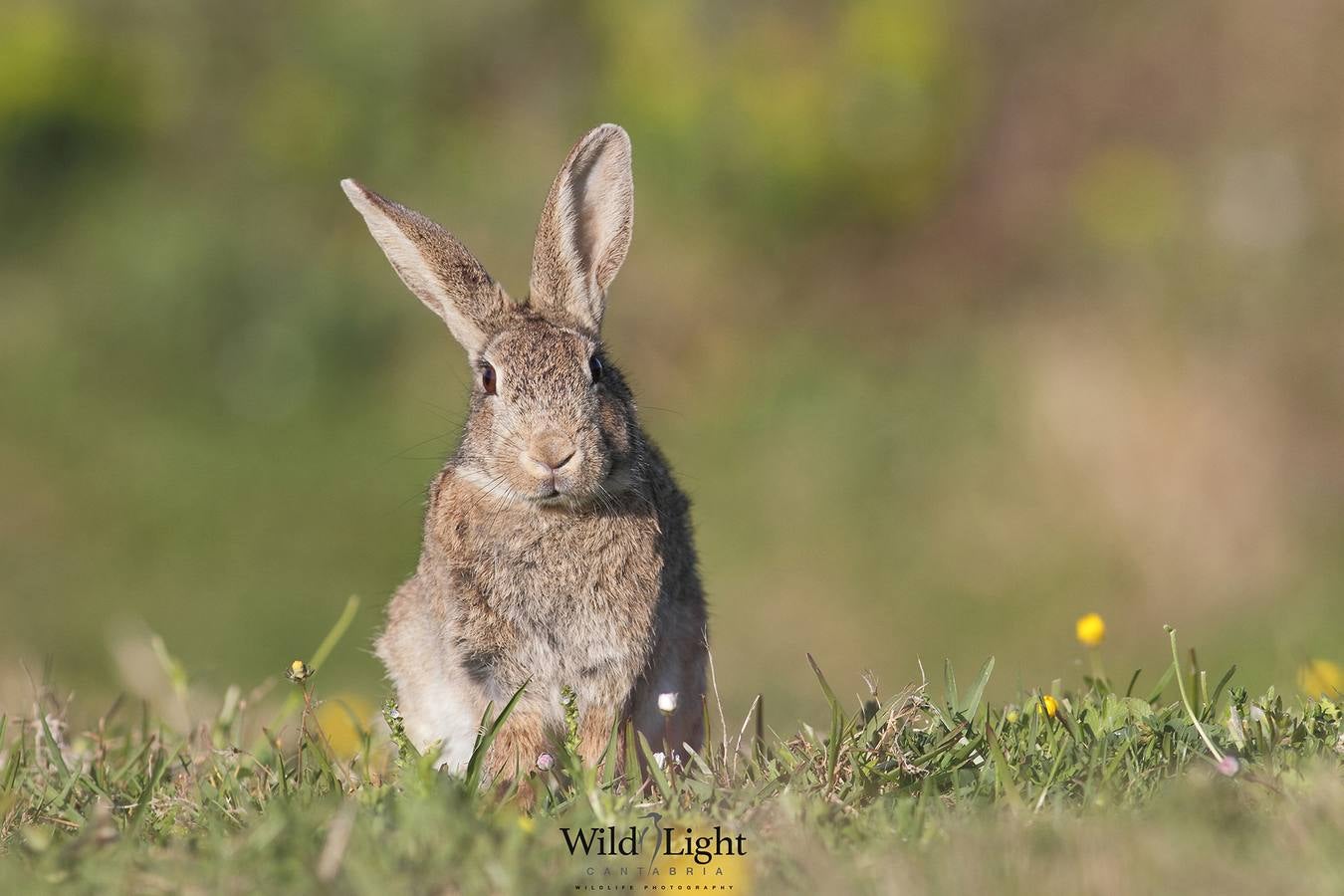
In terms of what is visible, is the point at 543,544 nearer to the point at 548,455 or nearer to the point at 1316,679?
the point at 548,455

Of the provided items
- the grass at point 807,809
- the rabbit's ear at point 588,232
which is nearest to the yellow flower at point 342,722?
the grass at point 807,809

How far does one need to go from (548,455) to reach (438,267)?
91 centimetres

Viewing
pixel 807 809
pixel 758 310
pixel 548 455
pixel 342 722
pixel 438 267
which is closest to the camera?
pixel 807 809

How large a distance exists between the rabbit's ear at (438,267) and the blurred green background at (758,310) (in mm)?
3757

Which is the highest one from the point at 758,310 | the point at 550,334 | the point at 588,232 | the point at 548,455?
the point at 758,310

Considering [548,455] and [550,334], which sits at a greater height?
[550,334]

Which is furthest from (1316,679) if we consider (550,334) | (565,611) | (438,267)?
(438,267)

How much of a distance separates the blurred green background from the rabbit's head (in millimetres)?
3761

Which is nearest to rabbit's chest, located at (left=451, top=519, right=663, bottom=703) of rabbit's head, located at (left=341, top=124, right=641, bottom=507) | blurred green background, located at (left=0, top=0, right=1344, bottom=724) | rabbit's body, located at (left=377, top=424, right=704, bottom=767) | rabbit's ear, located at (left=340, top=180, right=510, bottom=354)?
rabbit's body, located at (left=377, top=424, right=704, bottom=767)

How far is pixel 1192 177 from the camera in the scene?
37.0 ft

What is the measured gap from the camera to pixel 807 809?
140 inches

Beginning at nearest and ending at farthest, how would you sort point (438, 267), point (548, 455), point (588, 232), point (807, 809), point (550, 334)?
point (807, 809) → point (548, 455) → point (550, 334) → point (438, 267) → point (588, 232)

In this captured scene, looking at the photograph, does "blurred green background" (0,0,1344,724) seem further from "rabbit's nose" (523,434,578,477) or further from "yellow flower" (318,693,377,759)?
"rabbit's nose" (523,434,578,477)

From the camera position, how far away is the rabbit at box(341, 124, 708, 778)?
4.77 meters
